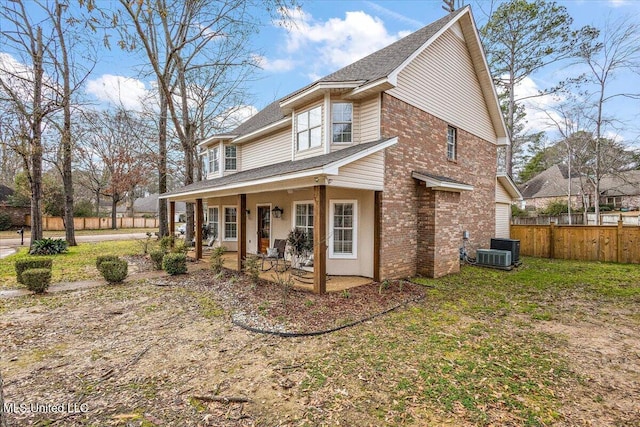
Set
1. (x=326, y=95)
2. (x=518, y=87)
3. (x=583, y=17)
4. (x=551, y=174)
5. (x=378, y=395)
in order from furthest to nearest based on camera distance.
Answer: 1. (x=551, y=174)
2. (x=518, y=87)
3. (x=583, y=17)
4. (x=326, y=95)
5. (x=378, y=395)

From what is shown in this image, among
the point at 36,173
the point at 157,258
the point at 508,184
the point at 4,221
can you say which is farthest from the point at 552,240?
the point at 4,221

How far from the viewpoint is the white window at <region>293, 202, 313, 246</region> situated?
9992 mm

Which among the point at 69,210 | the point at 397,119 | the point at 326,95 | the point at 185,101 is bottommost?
the point at 69,210

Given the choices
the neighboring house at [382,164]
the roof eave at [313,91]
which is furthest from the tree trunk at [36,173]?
the roof eave at [313,91]

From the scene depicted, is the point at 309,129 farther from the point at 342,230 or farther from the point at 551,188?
the point at 551,188

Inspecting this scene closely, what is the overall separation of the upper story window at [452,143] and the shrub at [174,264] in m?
10.7

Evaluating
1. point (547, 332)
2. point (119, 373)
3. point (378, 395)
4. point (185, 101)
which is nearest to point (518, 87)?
point (547, 332)

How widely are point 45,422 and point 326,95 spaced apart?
8.70 meters

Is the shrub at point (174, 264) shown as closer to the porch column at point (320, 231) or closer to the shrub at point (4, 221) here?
the porch column at point (320, 231)

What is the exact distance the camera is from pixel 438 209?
30.4 ft

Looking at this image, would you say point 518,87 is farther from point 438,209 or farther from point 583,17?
point 438,209

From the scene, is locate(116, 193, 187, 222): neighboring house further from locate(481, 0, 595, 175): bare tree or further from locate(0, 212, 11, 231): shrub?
locate(481, 0, 595, 175): bare tree

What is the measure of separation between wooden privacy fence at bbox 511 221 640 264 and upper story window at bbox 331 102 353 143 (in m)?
11.9

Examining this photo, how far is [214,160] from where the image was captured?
1561 cm
